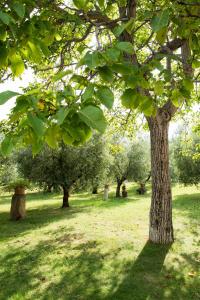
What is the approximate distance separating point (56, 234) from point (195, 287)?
298 inches

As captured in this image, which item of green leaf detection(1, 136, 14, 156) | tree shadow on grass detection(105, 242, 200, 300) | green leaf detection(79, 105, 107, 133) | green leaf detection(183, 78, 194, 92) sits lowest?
tree shadow on grass detection(105, 242, 200, 300)

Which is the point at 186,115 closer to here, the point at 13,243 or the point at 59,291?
the point at 13,243

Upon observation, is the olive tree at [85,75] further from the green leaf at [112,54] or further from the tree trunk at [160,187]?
the tree trunk at [160,187]

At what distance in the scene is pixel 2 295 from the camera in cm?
777

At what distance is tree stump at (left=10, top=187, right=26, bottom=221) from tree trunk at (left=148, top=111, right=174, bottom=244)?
10249mm

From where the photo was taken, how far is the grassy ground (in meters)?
7.93

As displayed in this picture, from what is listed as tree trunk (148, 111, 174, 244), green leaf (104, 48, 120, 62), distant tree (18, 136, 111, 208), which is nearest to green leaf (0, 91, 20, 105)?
green leaf (104, 48, 120, 62)

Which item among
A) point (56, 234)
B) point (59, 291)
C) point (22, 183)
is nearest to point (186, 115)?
point (56, 234)

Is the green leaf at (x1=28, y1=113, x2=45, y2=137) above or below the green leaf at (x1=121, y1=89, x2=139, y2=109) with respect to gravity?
below

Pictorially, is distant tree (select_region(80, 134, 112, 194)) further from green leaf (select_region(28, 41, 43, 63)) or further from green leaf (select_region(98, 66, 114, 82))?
green leaf (select_region(98, 66, 114, 82))

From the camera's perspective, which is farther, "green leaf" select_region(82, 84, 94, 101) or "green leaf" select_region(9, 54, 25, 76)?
"green leaf" select_region(9, 54, 25, 76)

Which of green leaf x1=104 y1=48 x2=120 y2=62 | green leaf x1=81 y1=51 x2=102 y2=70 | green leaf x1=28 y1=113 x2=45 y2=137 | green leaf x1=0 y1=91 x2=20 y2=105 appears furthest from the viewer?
green leaf x1=104 y1=48 x2=120 y2=62

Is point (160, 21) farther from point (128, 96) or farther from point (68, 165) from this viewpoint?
point (68, 165)

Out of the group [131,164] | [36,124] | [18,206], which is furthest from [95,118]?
[131,164]
